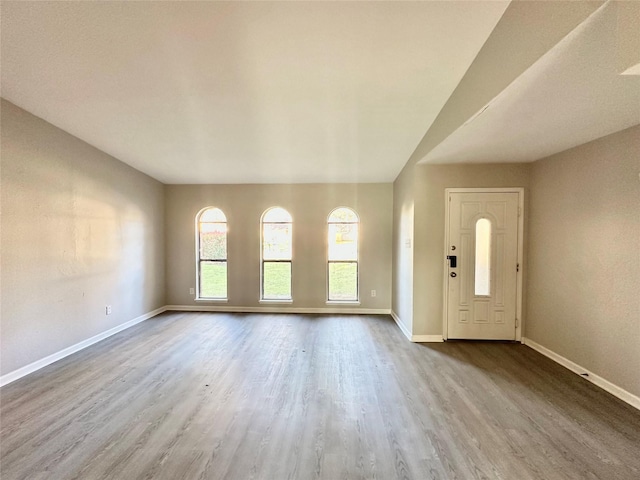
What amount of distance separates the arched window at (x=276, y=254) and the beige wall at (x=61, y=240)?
6.87 ft

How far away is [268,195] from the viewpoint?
5207 mm

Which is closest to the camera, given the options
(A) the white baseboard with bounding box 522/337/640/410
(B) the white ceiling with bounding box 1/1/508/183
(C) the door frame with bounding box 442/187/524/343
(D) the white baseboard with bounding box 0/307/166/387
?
(B) the white ceiling with bounding box 1/1/508/183

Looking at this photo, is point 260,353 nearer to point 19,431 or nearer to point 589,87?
point 19,431

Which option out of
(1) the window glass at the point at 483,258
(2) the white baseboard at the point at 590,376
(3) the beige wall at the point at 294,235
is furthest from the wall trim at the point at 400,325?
(2) the white baseboard at the point at 590,376

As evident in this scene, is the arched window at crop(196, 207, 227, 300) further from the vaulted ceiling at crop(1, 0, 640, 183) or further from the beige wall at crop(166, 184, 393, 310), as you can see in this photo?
the vaulted ceiling at crop(1, 0, 640, 183)

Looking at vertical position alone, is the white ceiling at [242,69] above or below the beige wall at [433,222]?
above

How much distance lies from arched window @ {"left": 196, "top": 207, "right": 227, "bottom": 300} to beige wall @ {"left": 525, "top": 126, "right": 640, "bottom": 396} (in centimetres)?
498

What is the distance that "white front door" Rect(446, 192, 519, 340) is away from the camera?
3.63 meters

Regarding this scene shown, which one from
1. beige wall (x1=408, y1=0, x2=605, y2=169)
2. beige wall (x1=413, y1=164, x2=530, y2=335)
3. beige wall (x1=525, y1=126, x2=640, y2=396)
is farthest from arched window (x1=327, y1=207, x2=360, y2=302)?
beige wall (x1=408, y1=0, x2=605, y2=169)

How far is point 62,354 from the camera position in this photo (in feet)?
10.6

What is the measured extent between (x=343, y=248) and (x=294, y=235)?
965 millimetres

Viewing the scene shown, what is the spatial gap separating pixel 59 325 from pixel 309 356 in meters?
2.98

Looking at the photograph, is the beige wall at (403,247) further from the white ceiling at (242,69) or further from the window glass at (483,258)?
the window glass at (483,258)

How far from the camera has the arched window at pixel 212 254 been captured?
5316mm
